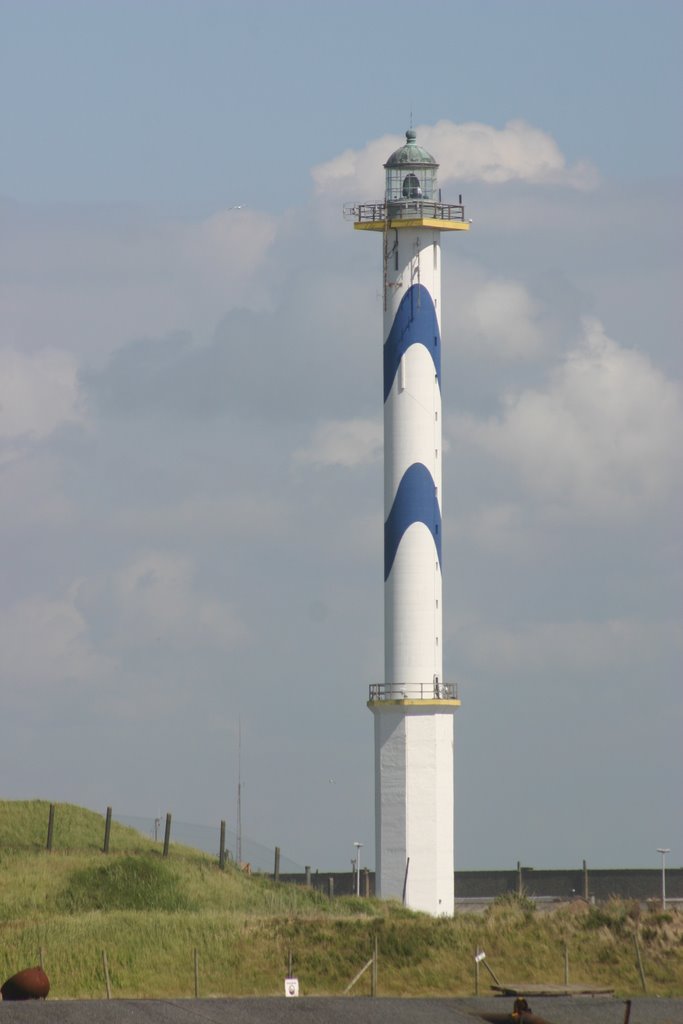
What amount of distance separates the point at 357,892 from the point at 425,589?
56.3ft

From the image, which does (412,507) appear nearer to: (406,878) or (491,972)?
(406,878)

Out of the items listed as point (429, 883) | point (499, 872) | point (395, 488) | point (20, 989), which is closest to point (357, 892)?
point (499, 872)

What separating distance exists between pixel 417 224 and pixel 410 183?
2.49 m

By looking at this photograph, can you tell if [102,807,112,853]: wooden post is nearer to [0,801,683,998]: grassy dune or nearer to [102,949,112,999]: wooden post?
[0,801,683,998]: grassy dune

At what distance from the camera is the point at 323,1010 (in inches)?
1698

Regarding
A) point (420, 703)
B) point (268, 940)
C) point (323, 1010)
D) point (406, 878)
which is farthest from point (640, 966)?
point (420, 703)

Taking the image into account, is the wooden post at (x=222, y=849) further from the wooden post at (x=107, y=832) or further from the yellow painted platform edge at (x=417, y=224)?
the yellow painted platform edge at (x=417, y=224)

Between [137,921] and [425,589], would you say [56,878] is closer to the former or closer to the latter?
[137,921]

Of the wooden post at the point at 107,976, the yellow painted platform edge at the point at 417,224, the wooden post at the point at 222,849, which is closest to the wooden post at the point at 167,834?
the wooden post at the point at 222,849

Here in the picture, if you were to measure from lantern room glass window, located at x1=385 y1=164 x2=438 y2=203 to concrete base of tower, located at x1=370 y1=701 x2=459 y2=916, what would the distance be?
1684 cm

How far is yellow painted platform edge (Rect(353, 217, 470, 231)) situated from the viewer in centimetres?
6750

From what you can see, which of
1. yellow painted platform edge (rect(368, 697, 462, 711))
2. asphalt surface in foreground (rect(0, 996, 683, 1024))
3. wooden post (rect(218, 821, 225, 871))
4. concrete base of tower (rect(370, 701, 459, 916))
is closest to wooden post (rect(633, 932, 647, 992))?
asphalt surface in foreground (rect(0, 996, 683, 1024))

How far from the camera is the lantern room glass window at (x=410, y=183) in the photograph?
227 feet

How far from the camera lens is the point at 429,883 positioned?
65.6 metres
